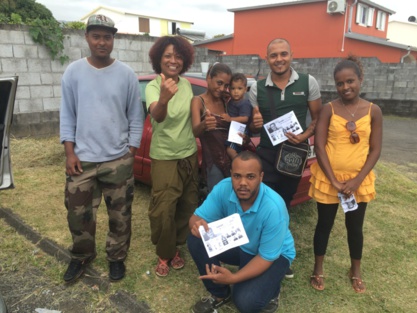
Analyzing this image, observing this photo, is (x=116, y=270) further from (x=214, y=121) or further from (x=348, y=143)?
(x=348, y=143)

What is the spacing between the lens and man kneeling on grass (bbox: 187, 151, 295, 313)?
6.63 feet

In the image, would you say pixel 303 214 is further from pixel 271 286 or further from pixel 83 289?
pixel 83 289

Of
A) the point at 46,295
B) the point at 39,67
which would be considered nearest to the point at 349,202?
the point at 46,295

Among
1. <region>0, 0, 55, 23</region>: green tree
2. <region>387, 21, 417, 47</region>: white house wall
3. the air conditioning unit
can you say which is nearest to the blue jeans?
<region>0, 0, 55, 23</region>: green tree

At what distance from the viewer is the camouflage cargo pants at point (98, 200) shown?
2.42 metres

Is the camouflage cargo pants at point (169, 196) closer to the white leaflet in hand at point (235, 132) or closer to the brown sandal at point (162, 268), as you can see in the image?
the brown sandal at point (162, 268)

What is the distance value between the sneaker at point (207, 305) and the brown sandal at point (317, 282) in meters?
0.76

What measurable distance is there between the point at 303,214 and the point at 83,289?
2.47 meters

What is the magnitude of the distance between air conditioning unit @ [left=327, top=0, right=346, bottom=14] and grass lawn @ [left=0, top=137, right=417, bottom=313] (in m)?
17.6

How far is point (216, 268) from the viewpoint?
79.9 inches

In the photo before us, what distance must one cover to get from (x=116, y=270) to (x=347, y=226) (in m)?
1.82

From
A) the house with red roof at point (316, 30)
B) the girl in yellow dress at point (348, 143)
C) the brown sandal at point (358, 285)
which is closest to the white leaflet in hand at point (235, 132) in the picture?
the girl in yellow dress at point (348, 143)

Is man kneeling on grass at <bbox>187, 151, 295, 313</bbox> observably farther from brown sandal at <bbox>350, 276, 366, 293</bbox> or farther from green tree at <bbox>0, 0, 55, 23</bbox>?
green tree at <bbox>0, 0, 55, 23</bbox>

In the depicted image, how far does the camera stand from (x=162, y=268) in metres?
2.73
